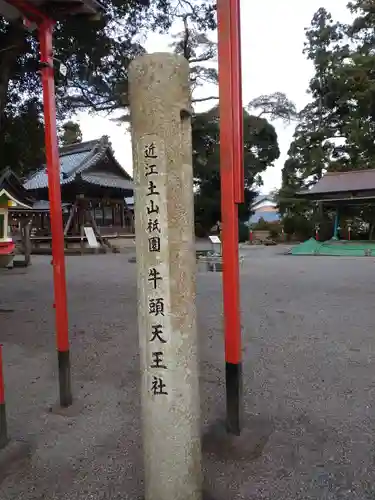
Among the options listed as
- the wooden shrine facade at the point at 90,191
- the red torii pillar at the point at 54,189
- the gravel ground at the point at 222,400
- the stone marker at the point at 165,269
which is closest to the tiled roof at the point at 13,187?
the wooden shrine facade at the point at 90,191

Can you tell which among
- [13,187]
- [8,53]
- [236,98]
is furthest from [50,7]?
[13,187]

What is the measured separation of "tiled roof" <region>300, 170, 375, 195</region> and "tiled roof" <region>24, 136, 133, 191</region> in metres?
10.4

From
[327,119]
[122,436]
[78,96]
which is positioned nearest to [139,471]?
[122,436]

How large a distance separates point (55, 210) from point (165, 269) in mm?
1670

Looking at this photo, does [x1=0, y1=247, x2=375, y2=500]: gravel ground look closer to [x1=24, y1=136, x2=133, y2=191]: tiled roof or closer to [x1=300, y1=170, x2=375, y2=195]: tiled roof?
[x1=300, y1=170, x2=375, y2=195]: tiled roof

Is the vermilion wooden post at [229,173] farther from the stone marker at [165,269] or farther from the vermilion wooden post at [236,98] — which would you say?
the stone marker at [165,269]

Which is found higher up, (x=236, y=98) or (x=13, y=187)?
(x=13, y=187)

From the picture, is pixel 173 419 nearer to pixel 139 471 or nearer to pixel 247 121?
pixel 139 471

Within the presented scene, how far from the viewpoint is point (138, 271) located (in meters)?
1.92

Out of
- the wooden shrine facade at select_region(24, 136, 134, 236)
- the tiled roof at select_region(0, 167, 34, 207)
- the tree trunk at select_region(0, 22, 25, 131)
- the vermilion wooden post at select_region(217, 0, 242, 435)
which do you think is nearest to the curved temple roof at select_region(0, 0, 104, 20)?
the vermilion wooden post at select_region(217, 0, 242, 435)

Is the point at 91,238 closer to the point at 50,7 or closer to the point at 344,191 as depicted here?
the point at 344,191

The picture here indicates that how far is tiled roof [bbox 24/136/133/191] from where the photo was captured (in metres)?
23.0

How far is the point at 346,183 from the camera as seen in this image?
20.5 m

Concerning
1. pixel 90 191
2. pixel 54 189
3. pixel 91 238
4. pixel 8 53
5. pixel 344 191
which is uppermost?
pixel 8 53
